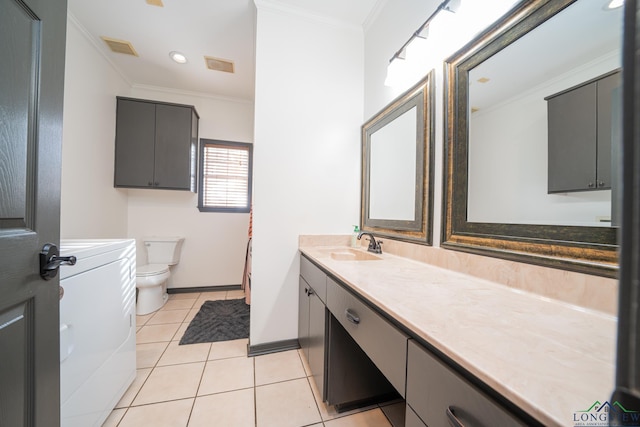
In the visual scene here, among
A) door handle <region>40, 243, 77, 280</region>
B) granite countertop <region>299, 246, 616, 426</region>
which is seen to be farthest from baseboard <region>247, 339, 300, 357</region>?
door handle <region>40, 243, 77, 280</region>

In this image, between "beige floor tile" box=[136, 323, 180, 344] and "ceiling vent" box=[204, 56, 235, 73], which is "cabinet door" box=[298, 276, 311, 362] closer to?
"beige floor tile" box=[136, 323, 180, 344]

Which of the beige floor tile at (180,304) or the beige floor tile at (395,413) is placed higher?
the beige floor tile at (180,304)

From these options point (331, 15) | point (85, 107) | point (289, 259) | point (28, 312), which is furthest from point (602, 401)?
point (85, 107)

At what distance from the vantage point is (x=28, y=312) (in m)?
0.70

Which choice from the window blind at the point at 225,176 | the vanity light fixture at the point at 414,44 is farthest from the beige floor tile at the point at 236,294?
the vanity light fixture at the point at 414,44

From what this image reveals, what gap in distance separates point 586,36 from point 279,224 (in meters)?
1.76

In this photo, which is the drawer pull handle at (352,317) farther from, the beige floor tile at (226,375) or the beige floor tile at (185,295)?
the beige floor tile at (185,295)

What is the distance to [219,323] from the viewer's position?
2.30 metres

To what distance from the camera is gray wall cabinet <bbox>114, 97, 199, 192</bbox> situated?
2.66 m

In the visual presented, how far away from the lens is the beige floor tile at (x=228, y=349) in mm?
1805

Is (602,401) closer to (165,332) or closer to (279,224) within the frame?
(279,224)

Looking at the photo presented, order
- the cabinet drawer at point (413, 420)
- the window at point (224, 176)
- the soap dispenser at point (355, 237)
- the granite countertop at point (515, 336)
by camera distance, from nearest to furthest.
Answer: the granite countertop at point (515, 336) < the cabinet drawer at point (413, 420) < the soap dispenser at point (355, 237) < the window at point (224, 176)

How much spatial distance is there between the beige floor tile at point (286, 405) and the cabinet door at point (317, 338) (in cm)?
9

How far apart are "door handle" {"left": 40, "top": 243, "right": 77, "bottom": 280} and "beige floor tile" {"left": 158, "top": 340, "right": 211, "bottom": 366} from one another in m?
1.29
